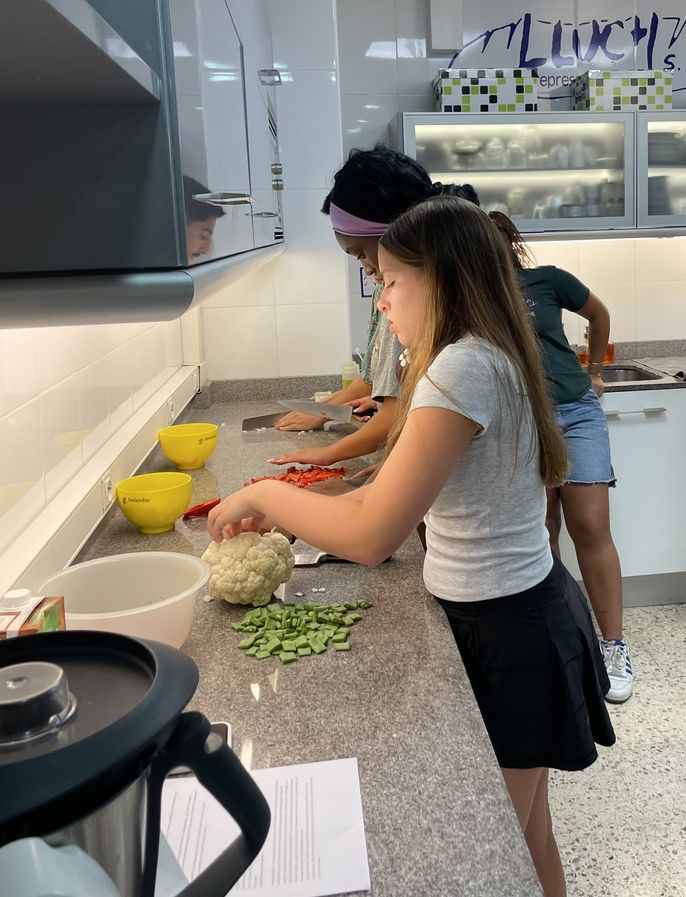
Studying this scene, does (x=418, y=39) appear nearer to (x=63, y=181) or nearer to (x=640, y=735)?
(x=640, y=735)

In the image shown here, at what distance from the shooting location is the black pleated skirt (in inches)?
47.5

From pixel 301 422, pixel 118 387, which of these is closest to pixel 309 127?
pixel 301 422

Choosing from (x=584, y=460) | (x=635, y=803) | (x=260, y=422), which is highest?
(x=260, y=422)

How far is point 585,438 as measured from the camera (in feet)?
8.45

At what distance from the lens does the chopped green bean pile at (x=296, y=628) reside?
110cm

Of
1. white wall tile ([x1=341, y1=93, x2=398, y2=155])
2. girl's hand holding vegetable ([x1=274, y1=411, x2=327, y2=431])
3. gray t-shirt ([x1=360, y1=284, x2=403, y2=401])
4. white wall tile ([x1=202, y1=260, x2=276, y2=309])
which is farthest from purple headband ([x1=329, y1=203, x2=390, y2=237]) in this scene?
white wall tile ([x1=341, y1=93, x2=398, y2=155])

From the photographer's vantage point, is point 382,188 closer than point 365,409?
Yes

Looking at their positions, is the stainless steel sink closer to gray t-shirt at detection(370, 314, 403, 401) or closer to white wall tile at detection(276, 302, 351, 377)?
white wall tile at detection(276, 302, 351, 377)

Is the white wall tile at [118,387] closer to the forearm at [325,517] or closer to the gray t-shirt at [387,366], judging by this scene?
the gray t-shirt at [387,366]

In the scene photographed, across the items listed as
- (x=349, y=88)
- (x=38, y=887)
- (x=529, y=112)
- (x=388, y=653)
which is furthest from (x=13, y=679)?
(x=349, y=88)

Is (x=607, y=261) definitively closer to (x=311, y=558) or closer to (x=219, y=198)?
(x=311, y=558)

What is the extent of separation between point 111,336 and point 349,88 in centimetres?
187

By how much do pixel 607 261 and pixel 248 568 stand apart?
2842mm

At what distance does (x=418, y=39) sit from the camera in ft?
10.9
